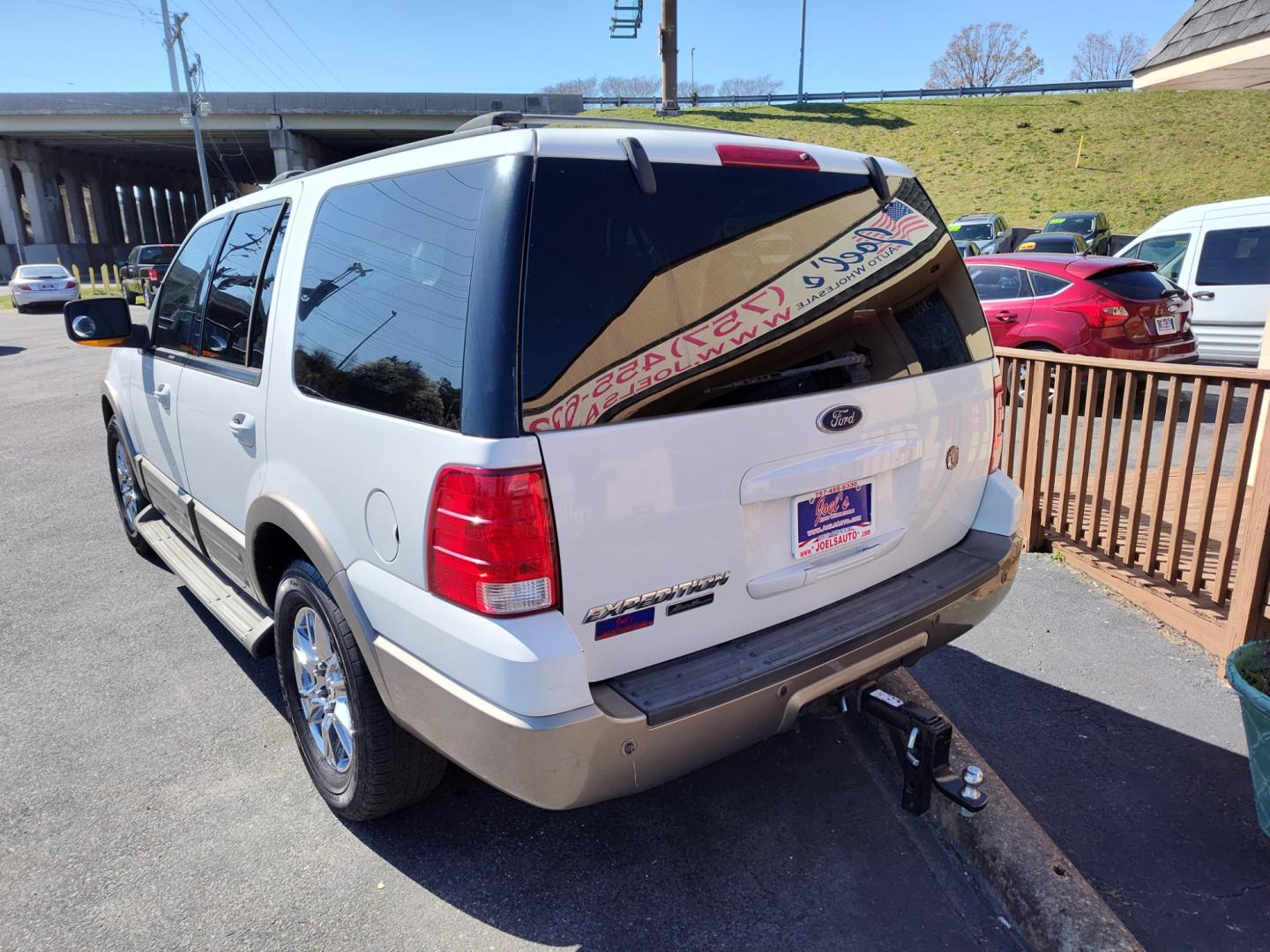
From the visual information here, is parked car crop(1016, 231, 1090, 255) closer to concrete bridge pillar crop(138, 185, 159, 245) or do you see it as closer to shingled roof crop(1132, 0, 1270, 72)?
shingled roof crop(1132, 0, 1270, 72)

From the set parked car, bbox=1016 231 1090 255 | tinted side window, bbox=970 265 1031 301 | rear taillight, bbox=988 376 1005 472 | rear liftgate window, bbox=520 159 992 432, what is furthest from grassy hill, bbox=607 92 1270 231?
rear liftgate window, bbox=520 159 992 432

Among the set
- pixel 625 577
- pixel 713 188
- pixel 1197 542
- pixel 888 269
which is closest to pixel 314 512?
pixel 625 577

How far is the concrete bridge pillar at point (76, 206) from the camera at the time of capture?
A: 5362 cm

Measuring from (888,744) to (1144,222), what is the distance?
37037 mm

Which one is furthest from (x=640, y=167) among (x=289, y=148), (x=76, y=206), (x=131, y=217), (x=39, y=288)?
(x=131, y=217)

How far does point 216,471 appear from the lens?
3.38m

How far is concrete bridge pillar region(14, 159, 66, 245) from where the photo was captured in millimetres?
47969

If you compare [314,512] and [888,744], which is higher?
[314,512]

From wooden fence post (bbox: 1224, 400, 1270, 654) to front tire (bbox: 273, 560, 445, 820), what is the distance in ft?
10.8

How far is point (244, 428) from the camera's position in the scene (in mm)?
2994

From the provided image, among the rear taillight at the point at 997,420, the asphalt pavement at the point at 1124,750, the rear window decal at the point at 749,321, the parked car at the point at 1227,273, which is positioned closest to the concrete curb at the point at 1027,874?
the asphalt pavement at the point at 1124,750

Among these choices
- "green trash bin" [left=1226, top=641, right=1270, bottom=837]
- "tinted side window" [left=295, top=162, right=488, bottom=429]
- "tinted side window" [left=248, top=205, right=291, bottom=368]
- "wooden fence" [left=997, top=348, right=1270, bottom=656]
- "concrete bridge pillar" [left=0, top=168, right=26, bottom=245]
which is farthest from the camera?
"concrete bridge pillar" [left=0, top=168, right=26, bottom=245]

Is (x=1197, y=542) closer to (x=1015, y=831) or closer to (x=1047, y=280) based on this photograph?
(x=1015, y=831)

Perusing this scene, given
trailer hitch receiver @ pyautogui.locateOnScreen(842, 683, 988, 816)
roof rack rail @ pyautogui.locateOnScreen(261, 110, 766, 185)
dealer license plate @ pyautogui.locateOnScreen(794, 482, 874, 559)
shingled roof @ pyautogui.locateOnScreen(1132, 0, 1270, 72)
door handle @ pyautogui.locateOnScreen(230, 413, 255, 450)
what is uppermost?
shingled roof @ pyautogui.locateOnScreen(1132, 0, 1270, 72)
